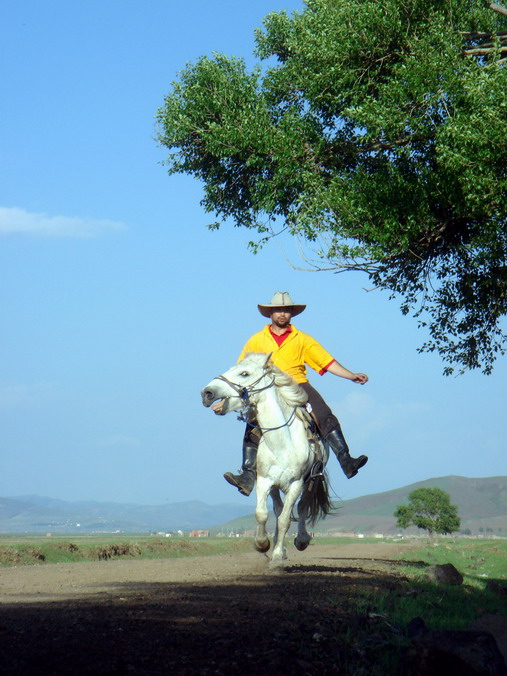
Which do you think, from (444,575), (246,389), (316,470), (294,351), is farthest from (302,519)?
(246,389)

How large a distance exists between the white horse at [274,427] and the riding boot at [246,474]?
308 millimetres

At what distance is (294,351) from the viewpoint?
13.9 metres

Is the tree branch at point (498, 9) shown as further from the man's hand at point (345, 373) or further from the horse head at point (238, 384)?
the horse head at point (238, 384)

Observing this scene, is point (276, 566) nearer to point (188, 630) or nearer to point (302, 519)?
point (302, 519)

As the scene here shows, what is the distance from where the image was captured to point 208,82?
77.5ft

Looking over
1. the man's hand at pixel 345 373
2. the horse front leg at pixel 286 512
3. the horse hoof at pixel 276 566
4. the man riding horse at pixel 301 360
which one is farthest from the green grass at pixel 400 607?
the man's hand at pixel 345 373

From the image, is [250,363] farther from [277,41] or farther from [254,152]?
[277,41]

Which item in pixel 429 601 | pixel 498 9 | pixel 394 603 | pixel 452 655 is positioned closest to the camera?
pixel 452 655

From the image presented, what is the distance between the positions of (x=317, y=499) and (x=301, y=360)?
2.34 meters

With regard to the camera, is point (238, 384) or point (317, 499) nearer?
point (238, 384)

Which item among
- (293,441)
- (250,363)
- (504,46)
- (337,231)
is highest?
(504,46)

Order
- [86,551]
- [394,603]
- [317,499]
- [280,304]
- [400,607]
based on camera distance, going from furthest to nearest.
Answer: [86,551]
[317,499]
[280,304]
[394,603]
[400,607]

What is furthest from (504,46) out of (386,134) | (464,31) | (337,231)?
(337,231)

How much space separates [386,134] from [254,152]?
3.98 m
